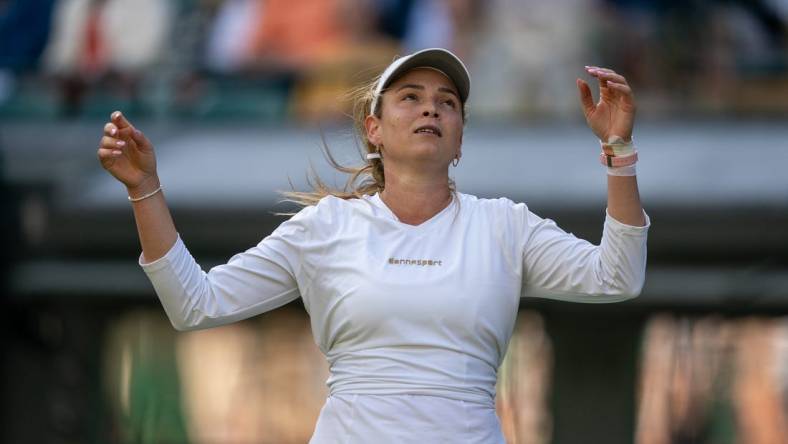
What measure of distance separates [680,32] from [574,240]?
226 inches

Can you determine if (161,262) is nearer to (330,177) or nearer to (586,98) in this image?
(586,98)

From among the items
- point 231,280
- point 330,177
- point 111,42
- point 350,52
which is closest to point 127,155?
point 231,280

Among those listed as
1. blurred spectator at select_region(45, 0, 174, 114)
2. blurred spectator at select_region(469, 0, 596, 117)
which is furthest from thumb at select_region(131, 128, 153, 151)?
blurred spectator at select_region(45, 0, 174, 114)

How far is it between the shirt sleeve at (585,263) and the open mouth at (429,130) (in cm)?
28

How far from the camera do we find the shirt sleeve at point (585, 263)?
3.53 meters

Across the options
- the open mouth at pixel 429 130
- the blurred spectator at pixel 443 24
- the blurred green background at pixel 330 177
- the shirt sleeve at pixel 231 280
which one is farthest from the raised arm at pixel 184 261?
the blurred spectator at pixel 443 24

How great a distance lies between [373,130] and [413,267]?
44cm

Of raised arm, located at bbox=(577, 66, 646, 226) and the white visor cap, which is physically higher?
the white visor cap

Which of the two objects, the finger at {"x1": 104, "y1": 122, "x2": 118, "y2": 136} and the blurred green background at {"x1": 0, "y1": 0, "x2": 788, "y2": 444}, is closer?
the finger at {"x1": 104, "y1": 122, "x2": 118, "y2": 136}

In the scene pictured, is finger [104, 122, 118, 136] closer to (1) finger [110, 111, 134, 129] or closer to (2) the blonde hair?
(1) finger [110, 111, 134, 129]

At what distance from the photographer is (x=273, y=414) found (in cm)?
959

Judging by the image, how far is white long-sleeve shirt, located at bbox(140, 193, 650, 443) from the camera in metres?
3.51

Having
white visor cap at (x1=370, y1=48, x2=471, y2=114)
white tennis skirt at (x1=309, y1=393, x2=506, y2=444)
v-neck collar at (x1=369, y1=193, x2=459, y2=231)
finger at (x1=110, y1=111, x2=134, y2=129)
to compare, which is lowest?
white tennis skirt at (x1=309, y1=393, x2=506, y2=444)

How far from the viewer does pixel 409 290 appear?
3518mm
